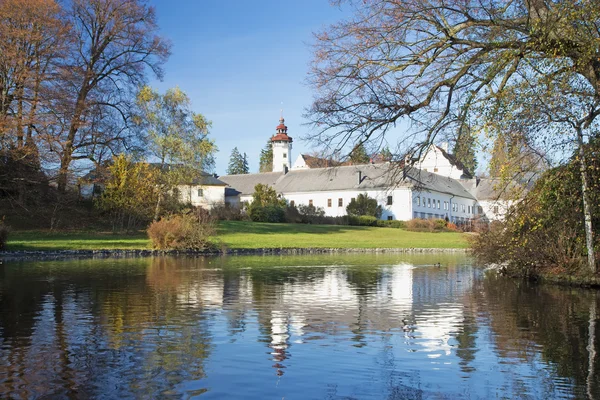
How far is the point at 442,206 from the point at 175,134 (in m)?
46.7

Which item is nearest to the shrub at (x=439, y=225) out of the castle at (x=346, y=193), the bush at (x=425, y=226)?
the bush at (x=425, y=226)

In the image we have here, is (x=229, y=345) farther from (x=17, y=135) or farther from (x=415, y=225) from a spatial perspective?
(x=415, y=225)

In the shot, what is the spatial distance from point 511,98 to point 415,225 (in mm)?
48615

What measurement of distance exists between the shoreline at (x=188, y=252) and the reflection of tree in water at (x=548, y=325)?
8.29 m

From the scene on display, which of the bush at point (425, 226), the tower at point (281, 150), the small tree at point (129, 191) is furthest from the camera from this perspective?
the tower at point (281, 150)

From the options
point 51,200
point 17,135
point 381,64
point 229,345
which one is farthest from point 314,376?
point 51,200

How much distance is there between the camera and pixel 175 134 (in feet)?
→ 147

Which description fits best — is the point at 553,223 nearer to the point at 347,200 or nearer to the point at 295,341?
the point at 295,341

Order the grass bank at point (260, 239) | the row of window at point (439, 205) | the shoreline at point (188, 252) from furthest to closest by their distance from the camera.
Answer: the row of window at point (439, 205)
the grass bank at point (260, 239)
the shoreline at point (188, 252)

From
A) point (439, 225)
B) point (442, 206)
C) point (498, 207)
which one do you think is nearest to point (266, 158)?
point (442, 206)

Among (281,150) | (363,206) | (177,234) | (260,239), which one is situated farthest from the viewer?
(281,150)

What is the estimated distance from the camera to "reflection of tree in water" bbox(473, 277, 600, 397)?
7.18m

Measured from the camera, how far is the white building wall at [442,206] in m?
74.6

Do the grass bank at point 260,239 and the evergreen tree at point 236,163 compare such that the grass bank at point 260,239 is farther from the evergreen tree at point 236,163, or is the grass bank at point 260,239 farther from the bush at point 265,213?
the evergreen tree at point 236,163
